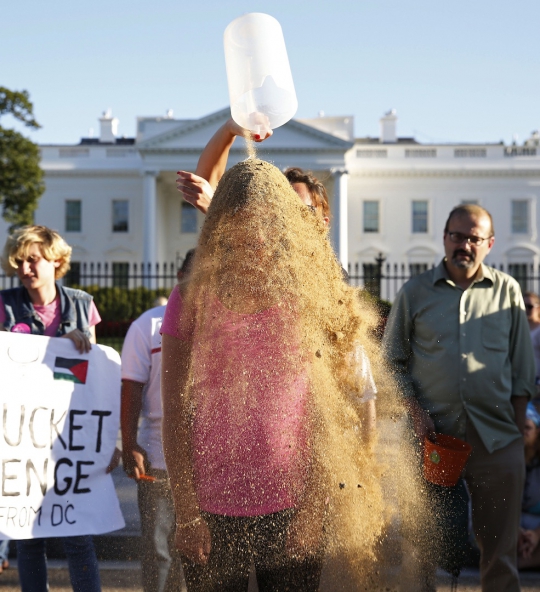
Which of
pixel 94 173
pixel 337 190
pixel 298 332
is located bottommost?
pixel 298 332

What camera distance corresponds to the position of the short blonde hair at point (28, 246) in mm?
3592

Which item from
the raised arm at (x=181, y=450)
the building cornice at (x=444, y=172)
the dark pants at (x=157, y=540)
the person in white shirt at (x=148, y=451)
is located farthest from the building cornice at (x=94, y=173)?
the raised arm at (x=181, y=450)

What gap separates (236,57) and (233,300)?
85 centimetres

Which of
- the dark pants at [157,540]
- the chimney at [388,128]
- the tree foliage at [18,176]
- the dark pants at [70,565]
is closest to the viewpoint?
the dark pants at [157,540]

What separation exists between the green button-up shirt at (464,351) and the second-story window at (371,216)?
1686 inches

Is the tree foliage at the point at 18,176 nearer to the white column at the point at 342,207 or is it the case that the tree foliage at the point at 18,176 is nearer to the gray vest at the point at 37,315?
the white column at the point at 342,207

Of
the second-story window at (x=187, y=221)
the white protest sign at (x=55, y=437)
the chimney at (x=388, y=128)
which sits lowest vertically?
the white protest sign at (x=55, y=437)

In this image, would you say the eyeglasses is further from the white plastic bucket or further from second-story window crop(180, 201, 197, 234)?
second-story window crop(180, 201, 197, 234)

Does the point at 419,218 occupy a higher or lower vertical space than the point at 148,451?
higher

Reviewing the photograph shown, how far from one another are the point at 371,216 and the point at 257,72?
147 ft

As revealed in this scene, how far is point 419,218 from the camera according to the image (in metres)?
46.2

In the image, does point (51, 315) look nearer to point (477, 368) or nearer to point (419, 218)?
point (477, 368)

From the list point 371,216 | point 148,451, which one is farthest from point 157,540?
point 371,216

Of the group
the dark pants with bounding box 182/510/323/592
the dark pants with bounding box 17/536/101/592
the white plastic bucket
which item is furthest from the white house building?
the dark pants with bounding box 182/510/323/592
